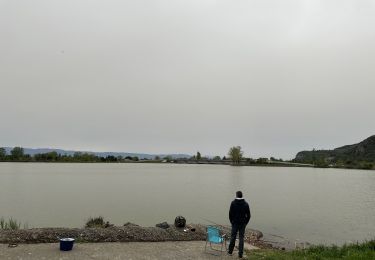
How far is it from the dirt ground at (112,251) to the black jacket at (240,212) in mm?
1241

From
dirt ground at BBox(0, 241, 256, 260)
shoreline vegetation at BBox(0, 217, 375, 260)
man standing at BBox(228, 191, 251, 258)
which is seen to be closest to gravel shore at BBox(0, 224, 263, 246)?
shoreline vegetation at BBox(0, 217, 375, 260)

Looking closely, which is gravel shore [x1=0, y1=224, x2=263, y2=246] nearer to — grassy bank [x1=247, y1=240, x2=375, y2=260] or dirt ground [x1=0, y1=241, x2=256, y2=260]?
dirt ground [x1=0, y1=241, x2=256, y2=260]

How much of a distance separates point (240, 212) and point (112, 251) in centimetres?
444

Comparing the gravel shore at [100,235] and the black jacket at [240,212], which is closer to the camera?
the black jacket at [240,212]

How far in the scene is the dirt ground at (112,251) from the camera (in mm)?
12594

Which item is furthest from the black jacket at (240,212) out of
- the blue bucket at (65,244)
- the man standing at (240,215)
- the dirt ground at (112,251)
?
the blue bucket at (65,244)

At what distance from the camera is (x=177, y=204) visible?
4403cm

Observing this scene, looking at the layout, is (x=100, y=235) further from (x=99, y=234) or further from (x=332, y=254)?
(x=332, y=254)

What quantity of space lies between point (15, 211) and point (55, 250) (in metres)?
25.2

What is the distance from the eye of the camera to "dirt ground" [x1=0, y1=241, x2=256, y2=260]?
496 inches

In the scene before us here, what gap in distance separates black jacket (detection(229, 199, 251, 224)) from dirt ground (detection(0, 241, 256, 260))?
124 cm

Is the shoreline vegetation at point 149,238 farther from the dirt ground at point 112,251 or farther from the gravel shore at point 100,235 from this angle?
the dirt ground at point 112,251

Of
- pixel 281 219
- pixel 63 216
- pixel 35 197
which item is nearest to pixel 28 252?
pixel 63 216

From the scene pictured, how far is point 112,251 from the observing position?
13719 mm
